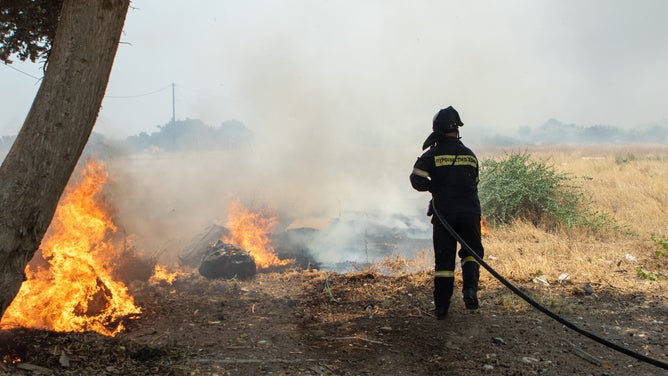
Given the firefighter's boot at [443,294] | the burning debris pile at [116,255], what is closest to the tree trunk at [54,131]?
the burning debris pile at [116,255]

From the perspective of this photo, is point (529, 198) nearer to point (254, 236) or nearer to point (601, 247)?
point (601, 247)

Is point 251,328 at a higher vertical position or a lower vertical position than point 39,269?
lower

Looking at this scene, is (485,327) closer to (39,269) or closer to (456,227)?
(456,227)

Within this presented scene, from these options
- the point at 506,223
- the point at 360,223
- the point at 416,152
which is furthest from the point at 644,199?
the point at 416,152

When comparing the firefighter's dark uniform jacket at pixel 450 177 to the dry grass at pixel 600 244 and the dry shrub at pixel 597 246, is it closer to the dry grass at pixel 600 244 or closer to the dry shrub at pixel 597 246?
the dry shrub at pixel 597 246

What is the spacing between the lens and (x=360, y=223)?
11469mm

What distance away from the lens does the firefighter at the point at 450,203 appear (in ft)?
15.6

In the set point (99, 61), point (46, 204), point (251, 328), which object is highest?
point (99, 61)

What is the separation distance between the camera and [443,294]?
4.78 m

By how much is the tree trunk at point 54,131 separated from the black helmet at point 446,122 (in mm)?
3242

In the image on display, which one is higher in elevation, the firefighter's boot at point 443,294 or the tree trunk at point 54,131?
the tree trunk at point 54,131

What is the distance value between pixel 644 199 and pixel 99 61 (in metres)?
11.4

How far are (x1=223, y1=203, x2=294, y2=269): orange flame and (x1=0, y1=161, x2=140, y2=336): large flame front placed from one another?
298cm

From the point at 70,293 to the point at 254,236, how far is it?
4625 mm
